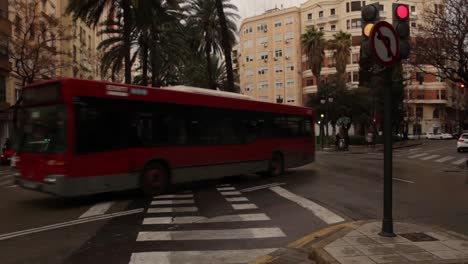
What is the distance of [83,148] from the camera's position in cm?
988

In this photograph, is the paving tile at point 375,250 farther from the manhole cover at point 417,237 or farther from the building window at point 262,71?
the building window at point 262,71

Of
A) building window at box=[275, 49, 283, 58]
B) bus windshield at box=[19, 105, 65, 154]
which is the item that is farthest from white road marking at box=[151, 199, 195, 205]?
building window at box=[275, 49, 283, 58]

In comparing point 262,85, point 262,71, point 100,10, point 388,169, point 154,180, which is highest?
point 262,71

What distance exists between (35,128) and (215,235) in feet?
18.5

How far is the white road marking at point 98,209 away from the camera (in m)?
9.16

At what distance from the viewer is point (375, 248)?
5.81 meters

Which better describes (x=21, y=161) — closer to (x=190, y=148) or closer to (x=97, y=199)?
(x=97, y=199)

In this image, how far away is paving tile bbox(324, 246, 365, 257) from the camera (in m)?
5.51

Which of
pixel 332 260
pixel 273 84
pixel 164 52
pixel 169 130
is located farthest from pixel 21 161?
pixel 273 84

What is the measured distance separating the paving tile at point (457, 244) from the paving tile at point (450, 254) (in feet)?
0.73

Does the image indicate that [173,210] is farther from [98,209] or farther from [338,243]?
[338,243]

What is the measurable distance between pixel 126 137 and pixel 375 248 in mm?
6877

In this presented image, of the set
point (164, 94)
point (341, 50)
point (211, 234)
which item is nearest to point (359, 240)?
point (211, 234)

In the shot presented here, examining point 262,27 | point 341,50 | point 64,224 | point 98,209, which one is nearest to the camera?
point 64,224
